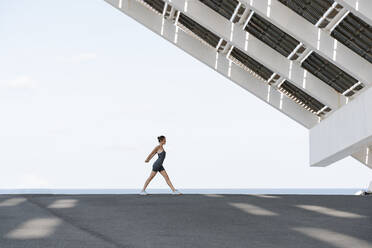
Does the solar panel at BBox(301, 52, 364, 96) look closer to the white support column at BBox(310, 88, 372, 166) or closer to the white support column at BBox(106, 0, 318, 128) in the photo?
the white support column at BBox(310, 88, 372, 166)

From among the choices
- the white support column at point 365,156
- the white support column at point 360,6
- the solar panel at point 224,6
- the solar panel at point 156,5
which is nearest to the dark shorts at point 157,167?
the white support column at point 360,6

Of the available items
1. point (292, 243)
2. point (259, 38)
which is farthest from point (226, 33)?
point (292, 243)

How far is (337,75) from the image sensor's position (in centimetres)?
2053

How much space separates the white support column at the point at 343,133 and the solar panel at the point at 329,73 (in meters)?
1.03

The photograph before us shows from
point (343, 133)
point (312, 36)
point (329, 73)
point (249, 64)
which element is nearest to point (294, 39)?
point (312, 36)

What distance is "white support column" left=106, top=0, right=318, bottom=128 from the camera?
2284 centimetres

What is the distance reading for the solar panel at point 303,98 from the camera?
80.0 ft

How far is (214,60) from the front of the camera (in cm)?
2417

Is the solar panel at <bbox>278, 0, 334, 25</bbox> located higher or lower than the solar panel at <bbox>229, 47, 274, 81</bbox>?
lower

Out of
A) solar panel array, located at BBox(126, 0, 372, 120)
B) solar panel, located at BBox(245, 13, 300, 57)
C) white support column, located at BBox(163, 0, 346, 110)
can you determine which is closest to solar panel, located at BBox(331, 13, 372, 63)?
solar panel array, located at BBox(126, 0, 372, 120)

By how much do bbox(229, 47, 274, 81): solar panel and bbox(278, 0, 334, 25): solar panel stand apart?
19.8 feet

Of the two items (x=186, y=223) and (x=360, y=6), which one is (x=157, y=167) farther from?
(x=186, y=223)

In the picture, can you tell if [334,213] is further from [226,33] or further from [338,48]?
[226,33]

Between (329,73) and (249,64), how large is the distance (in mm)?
4167
